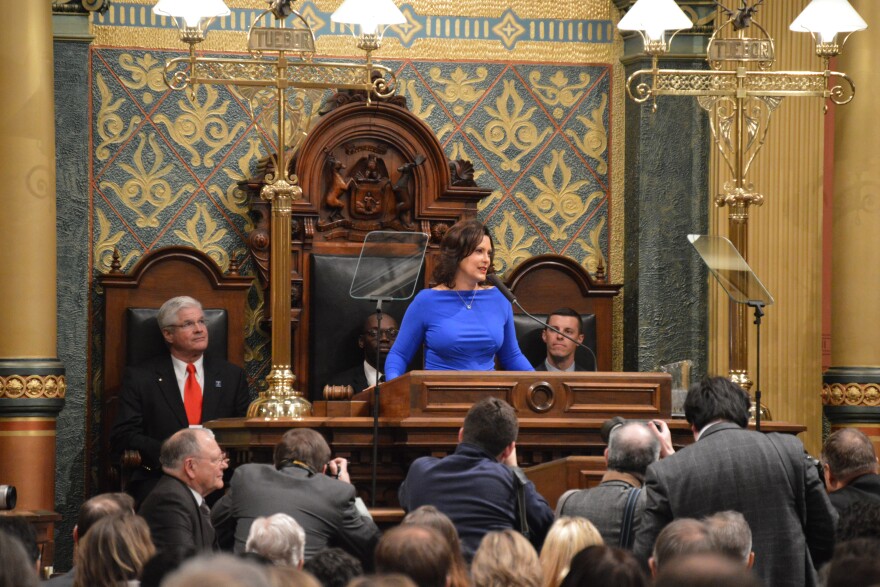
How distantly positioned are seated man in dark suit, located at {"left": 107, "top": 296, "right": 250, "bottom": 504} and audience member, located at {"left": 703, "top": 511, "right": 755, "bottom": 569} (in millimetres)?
3840

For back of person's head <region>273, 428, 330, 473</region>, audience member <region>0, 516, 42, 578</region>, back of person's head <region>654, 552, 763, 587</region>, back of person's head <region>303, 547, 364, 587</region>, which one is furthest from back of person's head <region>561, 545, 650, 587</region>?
back of person's head <region>273, 428, 330, 473</region>

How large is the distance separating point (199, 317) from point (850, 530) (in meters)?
4.12

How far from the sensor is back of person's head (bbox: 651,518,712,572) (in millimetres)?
3935

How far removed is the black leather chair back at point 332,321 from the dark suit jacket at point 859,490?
3475 mm

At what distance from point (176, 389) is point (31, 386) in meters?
0.71

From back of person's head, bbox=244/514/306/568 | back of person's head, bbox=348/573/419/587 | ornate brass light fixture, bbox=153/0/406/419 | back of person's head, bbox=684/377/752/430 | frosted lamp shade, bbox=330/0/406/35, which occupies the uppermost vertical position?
frosted lamp shade, bbox=330/0/406/35

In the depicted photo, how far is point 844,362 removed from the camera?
8367 millimetres

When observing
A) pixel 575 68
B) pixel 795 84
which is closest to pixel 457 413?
pixel 795 84

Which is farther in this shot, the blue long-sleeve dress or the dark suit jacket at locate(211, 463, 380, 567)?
the blue long-sleeve dress

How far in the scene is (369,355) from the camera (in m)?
8.29

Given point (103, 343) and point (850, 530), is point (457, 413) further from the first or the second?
point (103, 343)

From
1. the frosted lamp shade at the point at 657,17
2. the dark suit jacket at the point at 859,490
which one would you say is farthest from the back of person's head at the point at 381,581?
the frosted lamp shade at the point at 657,17

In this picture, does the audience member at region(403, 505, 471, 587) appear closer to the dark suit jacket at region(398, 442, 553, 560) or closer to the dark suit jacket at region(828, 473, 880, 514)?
the dark suit jacket at region(398, 442, 553, 560)

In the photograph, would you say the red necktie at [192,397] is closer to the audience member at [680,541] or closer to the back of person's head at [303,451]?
the back of person's head at [303,451]
